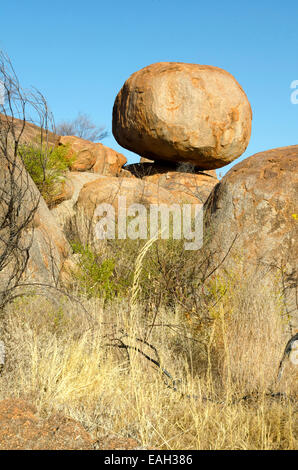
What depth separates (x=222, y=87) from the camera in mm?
15031

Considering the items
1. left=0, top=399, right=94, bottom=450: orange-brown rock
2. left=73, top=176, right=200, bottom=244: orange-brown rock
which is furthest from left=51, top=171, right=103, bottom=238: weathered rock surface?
left=0, top=399, right=94, bottom=450: orange-brown rock

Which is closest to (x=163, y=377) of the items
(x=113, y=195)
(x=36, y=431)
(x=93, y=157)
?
(x=36, y=431)

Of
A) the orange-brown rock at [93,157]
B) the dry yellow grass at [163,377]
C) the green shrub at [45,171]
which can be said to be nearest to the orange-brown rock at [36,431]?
the dry yellow grass at [163,377]

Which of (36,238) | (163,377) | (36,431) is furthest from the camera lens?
(36,238)

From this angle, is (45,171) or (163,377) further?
(45,171)

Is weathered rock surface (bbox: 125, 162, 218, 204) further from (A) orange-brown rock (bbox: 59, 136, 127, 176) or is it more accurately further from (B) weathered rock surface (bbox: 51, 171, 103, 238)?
(B) weathered rock surface (bbox: 51, 171, 103, 238)

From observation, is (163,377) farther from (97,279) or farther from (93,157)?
(93,157)

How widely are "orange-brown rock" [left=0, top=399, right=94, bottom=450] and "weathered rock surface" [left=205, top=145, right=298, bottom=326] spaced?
283 cm

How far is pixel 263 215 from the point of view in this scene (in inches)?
206

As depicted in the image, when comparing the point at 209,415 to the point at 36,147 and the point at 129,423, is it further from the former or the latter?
the point at 36,147

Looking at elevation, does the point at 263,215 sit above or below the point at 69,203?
below

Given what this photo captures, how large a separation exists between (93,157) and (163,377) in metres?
13.0

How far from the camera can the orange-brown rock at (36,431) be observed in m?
2.66

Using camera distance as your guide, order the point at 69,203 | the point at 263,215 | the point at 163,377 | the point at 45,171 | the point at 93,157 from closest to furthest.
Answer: the point at 163,377 → the point at 263,215 → the point at 45,171 → the point at 69,203 → the point at 93,157
